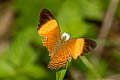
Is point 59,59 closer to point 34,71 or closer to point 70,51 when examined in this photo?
point 70,51

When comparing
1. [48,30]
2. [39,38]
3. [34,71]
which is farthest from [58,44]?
[39,38]

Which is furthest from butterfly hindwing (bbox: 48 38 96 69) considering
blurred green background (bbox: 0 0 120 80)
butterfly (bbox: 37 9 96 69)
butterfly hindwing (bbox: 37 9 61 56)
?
blurred green background (bbox: 0 0 120 80)

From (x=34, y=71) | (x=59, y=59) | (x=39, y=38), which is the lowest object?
(x=34, y=71)

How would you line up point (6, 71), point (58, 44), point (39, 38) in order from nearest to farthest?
point (58, 44) → point (6, 71) → point (39, 38)

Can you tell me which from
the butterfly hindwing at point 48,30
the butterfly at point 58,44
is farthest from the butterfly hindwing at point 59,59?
the butterfly hindwing at point 48,30

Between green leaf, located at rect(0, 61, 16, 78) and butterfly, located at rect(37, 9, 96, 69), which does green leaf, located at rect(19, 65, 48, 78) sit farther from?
butterfly, located at rect(37, 9, 96, 69)

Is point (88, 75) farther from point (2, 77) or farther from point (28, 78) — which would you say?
point (2, 77)

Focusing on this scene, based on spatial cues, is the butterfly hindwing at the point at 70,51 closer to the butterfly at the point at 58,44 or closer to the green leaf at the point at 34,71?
the butterfly at the point at 58,44
